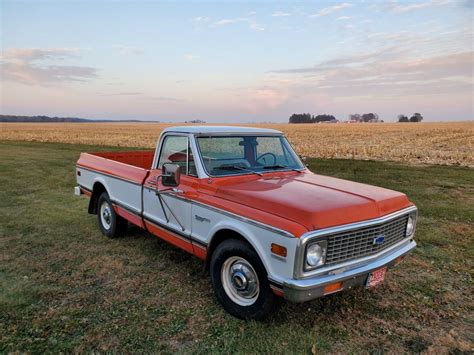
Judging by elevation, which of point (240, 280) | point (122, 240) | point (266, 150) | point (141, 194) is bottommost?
point (122, 240)

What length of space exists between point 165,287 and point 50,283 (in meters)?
1.35

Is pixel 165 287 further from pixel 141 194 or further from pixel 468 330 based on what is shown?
pixel 468 330

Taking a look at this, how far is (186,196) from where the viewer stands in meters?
4.15

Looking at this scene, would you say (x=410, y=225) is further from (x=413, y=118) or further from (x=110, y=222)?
(x=413, y=118)

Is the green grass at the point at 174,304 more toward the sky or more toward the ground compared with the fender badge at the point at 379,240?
more toward the ground

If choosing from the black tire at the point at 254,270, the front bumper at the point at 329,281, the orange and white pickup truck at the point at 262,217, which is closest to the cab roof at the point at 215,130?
the orange and white pickup truck at the point at 262,217

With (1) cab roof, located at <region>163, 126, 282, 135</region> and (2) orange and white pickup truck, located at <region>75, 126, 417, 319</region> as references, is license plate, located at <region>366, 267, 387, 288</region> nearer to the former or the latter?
(2) orange and white pickup truck, located at <region>75, 126, 417, 319</region>

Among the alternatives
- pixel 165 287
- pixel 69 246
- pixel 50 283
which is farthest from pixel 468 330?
pixel 69 246

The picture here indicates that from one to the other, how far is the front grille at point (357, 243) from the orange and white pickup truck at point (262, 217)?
10 mm

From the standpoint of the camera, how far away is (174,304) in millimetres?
3951

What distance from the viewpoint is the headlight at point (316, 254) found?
9.77ft

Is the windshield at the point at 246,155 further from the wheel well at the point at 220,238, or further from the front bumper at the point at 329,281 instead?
the front bumper at the point at 329,281

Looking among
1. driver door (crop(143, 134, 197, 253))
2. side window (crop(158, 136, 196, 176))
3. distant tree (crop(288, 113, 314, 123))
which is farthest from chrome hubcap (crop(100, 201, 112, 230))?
distant tree (crop(288, 113, 314, 123))

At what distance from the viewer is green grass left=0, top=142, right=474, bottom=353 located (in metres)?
3.29
